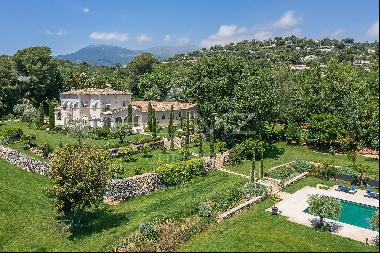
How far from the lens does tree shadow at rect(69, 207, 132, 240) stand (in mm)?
26844

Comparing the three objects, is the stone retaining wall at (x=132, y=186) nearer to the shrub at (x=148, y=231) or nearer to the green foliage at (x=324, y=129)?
the shrub at (x=148, y=231)

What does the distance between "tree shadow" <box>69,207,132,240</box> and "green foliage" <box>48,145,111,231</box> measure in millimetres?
819

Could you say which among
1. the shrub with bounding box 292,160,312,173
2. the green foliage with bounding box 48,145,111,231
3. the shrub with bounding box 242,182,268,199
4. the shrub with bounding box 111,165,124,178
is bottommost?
the shrub with bounding box 242,182,268,199

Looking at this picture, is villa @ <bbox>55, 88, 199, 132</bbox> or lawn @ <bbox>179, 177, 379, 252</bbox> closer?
lawn @ <bbox>179, 177, 379, 252</bbox>

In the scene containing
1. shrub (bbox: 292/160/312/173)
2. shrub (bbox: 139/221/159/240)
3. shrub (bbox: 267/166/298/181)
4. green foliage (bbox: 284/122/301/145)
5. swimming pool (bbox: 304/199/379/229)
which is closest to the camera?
shrub (bbox: 139/221/159/240)

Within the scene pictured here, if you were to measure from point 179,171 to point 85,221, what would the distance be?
10.6 metres

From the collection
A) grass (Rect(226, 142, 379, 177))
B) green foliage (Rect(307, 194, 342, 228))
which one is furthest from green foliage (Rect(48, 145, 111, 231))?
grass (Rect(226, 142, 379, 177))

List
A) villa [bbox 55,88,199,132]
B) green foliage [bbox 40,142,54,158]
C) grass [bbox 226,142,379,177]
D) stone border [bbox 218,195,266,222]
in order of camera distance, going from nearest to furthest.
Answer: stone border [bbox 218,195,266,222] → grass [bbox 226,142,379,177] → green foliage [bbox 40,142,54,158] → villa [bbox 55,88,199,132]

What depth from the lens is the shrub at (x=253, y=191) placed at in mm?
32062

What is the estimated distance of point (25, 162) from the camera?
39438mm

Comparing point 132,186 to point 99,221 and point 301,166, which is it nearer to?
point 99,221

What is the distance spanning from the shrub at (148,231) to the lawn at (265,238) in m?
2.17

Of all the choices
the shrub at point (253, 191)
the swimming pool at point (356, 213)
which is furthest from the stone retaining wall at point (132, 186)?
the swimming pool at point (356, 213)

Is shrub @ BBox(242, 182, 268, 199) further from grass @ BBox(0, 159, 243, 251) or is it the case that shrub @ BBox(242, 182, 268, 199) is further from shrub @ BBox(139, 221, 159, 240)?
shrub @ BBox(139, 221, 159, 240)
